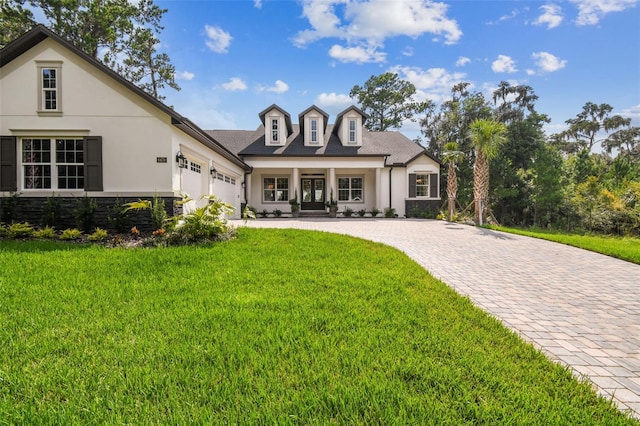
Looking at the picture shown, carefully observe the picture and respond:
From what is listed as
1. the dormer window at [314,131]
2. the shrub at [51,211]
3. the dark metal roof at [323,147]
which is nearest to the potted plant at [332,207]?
the dark metal roof at [323,147]

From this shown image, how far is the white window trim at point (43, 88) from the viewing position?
843 cm

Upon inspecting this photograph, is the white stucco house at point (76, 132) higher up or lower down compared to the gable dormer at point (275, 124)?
lower down

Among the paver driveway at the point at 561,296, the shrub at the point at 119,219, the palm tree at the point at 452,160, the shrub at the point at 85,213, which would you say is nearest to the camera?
the paver driveway at the point at 561,296

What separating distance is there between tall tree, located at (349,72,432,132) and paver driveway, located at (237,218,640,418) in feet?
77.6

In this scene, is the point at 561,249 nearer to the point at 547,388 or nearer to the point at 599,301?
the point at 599,301

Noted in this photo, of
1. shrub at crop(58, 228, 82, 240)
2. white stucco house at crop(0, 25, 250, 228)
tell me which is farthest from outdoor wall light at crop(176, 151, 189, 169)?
shrub at crop(58, 228, 82, 240)

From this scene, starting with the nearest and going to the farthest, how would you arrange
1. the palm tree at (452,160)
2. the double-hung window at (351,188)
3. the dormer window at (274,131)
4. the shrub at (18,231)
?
the shrub at (18,231) → the palm tree at (452,160) → the dormer window at (274,131) → the double-hung window at (351,188)

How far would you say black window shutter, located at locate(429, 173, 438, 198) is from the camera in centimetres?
1747

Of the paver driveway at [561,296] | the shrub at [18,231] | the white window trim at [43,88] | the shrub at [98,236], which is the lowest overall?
the paver driveway at [561,296]

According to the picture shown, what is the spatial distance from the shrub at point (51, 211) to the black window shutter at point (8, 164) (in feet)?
3.66

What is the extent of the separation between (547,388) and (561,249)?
7.66 metres

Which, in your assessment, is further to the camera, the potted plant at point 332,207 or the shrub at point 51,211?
the potted plant at point 332,207

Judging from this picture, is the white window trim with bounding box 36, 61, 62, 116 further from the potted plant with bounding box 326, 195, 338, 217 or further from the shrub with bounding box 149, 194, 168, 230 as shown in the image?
the potted plant with bounding box 326, 195, 338, 217

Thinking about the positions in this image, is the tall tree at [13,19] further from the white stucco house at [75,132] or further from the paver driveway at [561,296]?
the paver driveway at [561,296]
